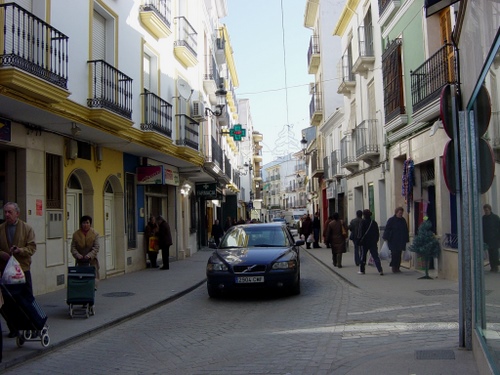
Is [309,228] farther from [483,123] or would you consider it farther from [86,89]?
[483,123]

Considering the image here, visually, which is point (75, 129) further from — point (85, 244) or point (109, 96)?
point (85, 244)

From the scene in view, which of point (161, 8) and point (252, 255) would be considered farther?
point (161, 8)

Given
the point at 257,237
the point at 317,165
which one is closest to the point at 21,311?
the point at 257,237

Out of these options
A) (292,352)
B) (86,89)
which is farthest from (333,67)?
Answer: (292,352)

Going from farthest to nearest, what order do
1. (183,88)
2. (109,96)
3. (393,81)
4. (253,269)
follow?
1. (183,88)
2. (393,81)
3. (109,96)
4. (253,269)

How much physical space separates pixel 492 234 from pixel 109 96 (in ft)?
38.1

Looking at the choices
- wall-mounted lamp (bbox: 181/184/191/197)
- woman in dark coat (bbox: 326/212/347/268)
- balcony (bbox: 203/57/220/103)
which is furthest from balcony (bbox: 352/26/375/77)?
balcony (bbox: 203/57/220/103)

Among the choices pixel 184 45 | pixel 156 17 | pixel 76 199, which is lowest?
pixel 76 199

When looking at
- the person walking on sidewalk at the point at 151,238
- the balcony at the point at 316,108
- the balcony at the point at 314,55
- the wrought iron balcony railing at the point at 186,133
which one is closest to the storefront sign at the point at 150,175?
the person walking on sidewalk at the point at 151,238

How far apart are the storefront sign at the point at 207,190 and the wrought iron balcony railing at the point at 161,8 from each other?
10.5 m

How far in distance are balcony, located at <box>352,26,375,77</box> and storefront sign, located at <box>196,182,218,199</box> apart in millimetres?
10236

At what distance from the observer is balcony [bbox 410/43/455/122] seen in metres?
12.6

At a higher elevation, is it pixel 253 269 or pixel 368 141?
pixel 368 141

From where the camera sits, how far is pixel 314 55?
118 ft
